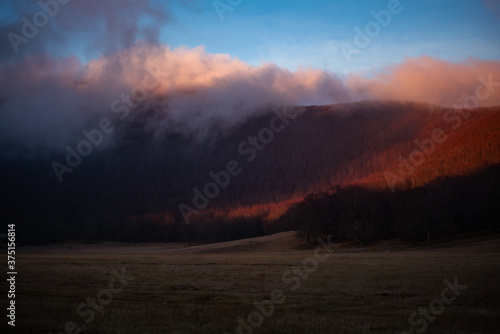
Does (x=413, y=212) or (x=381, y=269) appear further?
(x=413, y=212)

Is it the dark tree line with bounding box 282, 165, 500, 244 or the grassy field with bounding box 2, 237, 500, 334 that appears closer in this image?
the grassy field with bounding box 2, 237, 500, 334

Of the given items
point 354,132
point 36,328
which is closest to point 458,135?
point 354,132

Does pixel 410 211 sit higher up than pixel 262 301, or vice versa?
pixel 410 211

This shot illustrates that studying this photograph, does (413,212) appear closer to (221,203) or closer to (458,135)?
(458,135)

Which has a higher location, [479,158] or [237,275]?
[479,158]

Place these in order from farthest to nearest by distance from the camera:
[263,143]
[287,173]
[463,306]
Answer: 1. [263,143]
2. [287,173]
3. [463,306]

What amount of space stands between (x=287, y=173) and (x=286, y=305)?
15348cm

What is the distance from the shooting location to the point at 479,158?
8981 cm

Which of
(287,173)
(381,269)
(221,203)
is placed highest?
(287,173)

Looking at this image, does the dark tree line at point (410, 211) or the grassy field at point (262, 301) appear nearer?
the grassy field at point (262, 301)

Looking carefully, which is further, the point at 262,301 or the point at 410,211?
the point at 410,211

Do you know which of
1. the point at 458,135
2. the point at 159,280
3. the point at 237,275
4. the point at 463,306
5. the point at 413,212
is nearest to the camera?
the point at 463,306

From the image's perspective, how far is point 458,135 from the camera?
10981 cm

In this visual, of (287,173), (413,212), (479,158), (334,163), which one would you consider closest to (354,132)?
(334,163)
